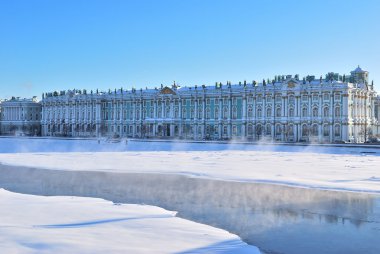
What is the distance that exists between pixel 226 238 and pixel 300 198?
7146 millimetres

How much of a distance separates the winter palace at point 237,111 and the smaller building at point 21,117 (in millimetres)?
9521

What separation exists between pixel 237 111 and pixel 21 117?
48.5 meters

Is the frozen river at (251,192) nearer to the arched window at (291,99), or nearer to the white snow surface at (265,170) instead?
the white snow surface at (265,170)

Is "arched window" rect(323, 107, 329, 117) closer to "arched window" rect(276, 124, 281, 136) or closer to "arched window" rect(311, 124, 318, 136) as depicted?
"arched window" rect(311, 124, 318, 136)

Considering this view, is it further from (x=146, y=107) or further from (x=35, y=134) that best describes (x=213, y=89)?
(x=35, y=134)

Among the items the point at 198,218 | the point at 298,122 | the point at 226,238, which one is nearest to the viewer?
the point at 226,238

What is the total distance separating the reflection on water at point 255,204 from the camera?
12016mm

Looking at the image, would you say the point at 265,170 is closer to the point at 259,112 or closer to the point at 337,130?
the point at 337,130

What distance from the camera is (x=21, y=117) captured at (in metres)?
95.2

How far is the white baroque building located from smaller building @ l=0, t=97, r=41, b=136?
9.07m

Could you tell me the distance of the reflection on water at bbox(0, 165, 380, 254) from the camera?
12.0 meters

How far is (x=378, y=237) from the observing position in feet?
40.4

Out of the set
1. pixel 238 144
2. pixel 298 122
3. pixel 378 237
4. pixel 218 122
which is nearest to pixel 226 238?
pixel 378 237

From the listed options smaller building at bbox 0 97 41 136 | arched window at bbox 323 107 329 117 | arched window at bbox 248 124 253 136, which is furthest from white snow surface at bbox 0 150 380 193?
smaller building at bbox 0 97 41 136
